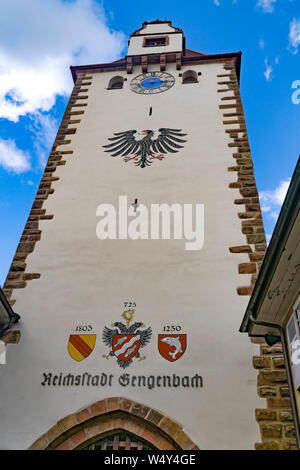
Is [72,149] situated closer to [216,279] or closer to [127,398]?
[216,279]

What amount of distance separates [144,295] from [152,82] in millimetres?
6299

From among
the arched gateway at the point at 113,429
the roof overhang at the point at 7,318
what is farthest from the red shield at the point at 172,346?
the roof overhang at the point at 7,318

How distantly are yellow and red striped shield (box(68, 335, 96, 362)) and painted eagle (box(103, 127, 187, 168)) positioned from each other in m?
3.48

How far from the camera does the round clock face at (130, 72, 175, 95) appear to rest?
987cm

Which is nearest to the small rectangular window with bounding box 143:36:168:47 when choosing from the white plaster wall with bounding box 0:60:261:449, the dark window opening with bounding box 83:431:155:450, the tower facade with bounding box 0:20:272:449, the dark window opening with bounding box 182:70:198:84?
the dark window opening with bounding box 182:70:198:84

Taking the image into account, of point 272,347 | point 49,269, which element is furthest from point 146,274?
point 272,347

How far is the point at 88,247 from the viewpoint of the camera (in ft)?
21.3

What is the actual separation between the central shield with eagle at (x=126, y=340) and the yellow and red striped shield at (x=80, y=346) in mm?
175

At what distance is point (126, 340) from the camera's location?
5.32m

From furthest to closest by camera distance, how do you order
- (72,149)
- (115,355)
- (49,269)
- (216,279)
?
(72,149) → (49,269) → (216,279) → (115,355)

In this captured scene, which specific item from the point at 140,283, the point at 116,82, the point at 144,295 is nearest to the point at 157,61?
the point at 116,82
